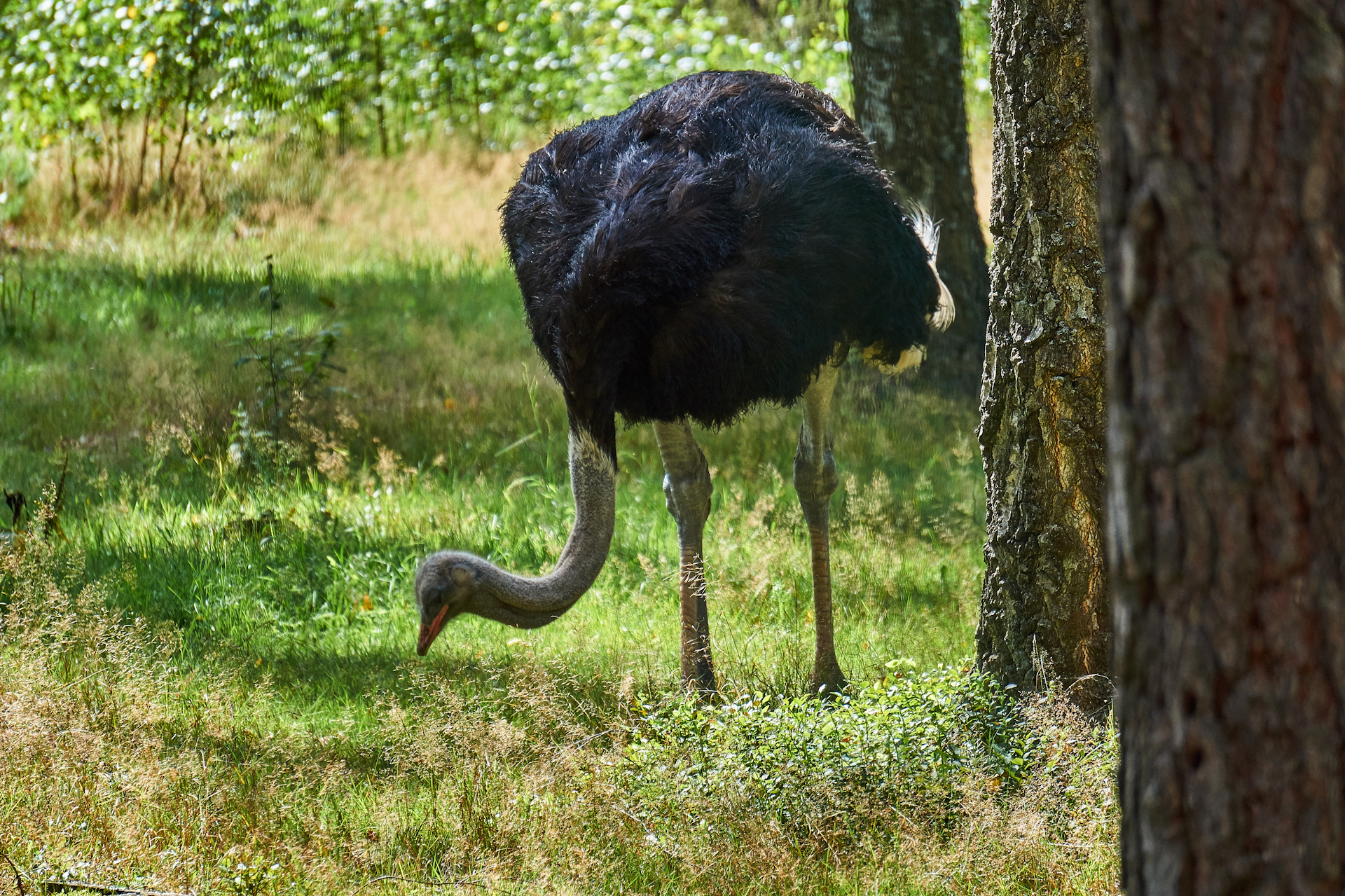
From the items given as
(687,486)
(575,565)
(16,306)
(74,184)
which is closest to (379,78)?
(74,184)

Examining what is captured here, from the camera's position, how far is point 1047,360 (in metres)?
3.71

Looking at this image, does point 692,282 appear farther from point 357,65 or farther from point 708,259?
point 357,65

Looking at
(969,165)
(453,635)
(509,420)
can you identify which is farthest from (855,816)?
(969,165)

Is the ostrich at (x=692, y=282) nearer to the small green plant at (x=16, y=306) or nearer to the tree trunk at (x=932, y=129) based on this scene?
the tree trunk at (x=932, y=129)

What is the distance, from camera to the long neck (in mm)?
3924

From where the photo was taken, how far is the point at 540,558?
5.80m

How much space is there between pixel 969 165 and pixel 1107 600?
489 cm

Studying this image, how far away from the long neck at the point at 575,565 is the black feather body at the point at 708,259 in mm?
104

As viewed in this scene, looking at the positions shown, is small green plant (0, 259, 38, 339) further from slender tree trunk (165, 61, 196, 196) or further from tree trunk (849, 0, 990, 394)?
tree trunk (849, 0, 990, 394)

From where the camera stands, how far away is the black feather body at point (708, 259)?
162 inches

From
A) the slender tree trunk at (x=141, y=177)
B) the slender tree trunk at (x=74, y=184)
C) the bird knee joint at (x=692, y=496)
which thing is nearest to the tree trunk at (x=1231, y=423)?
the bird knee joint at (x=692, y=496)

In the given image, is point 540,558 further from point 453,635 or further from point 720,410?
point 720,410

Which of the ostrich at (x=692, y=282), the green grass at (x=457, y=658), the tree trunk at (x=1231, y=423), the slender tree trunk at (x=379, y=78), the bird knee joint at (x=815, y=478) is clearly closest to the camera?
the tree trunk at (x=1231, y=423)

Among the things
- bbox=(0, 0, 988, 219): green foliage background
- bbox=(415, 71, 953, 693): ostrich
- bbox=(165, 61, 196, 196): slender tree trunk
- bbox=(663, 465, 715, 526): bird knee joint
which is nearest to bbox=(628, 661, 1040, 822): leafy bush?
bbox=(415, 71, 953, 693): ostrich
